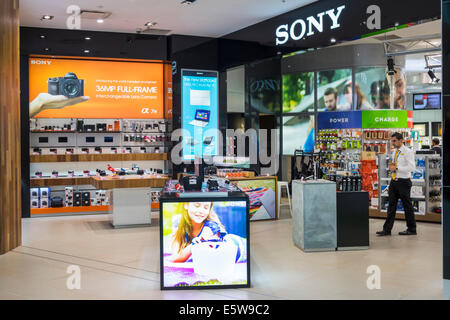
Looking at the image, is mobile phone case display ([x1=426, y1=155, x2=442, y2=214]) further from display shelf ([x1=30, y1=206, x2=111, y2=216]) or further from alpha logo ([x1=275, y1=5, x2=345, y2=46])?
display shelf ([x1=30, y1=206, x2=111, y2=216])

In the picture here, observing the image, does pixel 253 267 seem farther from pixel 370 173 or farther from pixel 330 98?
pixel 330 98

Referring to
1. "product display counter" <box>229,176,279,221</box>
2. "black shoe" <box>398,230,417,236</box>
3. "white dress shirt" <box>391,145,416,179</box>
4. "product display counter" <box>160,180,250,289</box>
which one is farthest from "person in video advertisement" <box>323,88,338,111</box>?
"product display counter" <box>160,180,250,289</box>

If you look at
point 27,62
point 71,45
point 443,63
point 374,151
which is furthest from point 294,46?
point 27,62

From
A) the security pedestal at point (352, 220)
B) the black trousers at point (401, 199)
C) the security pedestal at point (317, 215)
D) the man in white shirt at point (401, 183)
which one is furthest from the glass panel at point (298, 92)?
the security pedestal at point (317, 215)

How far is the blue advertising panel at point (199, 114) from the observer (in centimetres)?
1064

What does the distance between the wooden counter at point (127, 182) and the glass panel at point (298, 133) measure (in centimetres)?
608

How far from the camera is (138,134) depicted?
10531mm

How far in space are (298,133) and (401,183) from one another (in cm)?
637

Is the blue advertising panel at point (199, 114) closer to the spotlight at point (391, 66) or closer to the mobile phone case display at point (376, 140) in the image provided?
the mobile phone case display at point (376, 140)
